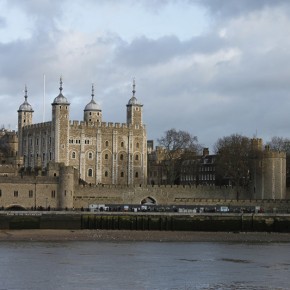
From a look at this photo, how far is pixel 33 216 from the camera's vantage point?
3125 inches

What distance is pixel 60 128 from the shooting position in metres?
111

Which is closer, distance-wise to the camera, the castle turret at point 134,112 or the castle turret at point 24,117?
the castle turret at point 134,112

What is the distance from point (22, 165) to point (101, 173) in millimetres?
9821

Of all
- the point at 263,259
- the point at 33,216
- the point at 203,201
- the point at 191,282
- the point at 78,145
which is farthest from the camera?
the point at 78,145

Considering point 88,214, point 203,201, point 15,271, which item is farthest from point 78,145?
point 15,271

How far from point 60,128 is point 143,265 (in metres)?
60.0

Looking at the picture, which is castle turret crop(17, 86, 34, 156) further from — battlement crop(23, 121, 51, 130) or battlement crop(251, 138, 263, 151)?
battlement crop(251, 138, 263, 151)

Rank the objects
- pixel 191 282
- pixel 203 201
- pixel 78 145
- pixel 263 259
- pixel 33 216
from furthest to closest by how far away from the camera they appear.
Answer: pixel 78 145, pixel 203 201, pixel 33 216, pixel 263 259, pixel 191 282

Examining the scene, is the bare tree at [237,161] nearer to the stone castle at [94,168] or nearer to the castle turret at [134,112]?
the stone castle at [94,168]

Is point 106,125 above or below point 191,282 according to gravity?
above

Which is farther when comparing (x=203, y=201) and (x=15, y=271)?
(x=203, y=201)

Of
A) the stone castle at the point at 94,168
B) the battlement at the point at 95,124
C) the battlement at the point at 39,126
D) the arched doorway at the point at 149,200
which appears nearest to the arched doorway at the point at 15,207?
the stone castle at the point at 94,168

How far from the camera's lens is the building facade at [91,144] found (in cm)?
11181

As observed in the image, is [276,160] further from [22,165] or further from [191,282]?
[191,282]
